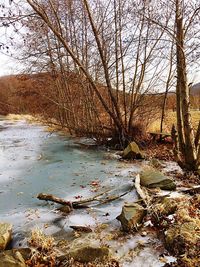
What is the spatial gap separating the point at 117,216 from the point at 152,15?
223 inches

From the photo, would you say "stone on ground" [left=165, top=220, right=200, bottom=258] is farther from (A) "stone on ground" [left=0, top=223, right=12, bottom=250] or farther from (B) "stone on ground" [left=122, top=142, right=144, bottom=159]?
(B) "stone on ground" [left=122, top=142, right=144, bottom=159]

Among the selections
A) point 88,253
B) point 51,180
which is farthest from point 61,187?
point 88,253

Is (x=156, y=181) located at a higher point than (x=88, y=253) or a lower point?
higher

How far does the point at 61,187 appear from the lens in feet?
21.3

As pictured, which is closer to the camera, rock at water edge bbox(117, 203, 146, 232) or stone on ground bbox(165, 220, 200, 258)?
stone on ground bbox(165, 220, 200, 258)

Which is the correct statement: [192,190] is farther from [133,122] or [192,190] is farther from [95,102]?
[95,102]

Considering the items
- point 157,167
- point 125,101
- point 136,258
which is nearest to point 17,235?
point 136,258

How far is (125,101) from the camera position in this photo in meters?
11.1

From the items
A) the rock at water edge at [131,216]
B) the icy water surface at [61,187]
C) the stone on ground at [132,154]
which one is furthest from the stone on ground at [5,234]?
the stone on ground at [132,154]

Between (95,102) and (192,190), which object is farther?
(95,102)

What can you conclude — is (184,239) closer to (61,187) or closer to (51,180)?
(61,187)

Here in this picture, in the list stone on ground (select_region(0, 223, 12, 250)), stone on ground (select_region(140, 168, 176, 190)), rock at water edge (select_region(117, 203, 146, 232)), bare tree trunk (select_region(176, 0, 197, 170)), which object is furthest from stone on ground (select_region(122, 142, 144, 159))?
stone on ground (select_region(0, 223, 12, 250))

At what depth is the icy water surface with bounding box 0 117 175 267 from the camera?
4438 millimetres

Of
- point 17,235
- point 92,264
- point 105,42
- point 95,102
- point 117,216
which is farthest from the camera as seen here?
point 95,102
